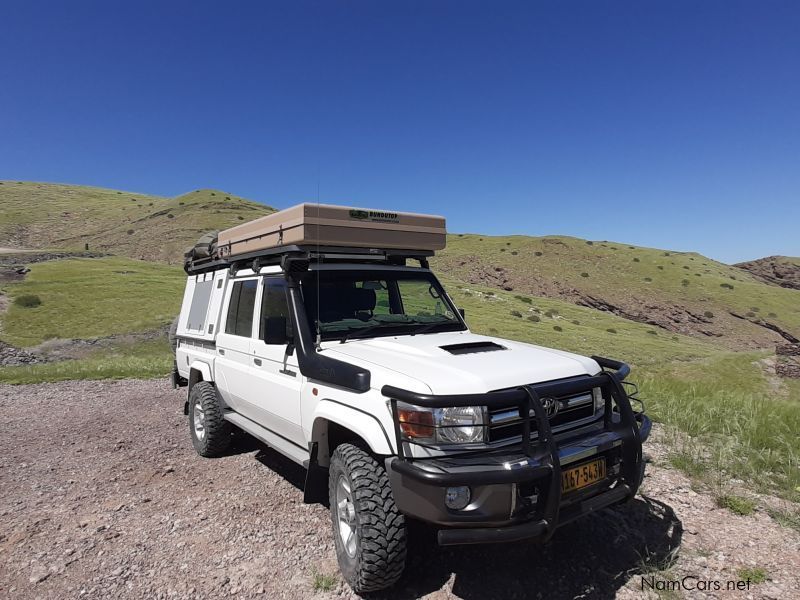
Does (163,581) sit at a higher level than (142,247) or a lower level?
lower

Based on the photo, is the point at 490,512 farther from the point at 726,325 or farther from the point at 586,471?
the point at 726,325

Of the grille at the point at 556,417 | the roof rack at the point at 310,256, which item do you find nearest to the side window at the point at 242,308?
the roof rack at the point at 310,256

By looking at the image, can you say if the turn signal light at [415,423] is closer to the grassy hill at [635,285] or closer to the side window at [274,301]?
the side window at [274,301]

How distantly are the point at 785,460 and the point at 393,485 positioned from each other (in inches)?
173

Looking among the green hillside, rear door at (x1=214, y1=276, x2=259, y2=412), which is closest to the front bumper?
rear door at (x1=214, y1=276, x2=259, y2=412)

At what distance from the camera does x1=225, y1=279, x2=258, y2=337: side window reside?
16.8ft

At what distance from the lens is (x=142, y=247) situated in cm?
6694

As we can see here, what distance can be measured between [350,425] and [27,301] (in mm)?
Result: 32024

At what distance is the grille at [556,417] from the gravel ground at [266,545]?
1.06 metres

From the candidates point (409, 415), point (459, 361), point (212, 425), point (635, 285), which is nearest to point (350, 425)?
point (409, 415)

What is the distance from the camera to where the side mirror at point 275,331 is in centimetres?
402

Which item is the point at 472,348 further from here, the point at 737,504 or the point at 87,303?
the point at 87,303

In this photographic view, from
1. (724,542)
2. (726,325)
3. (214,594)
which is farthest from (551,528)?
(726,325)

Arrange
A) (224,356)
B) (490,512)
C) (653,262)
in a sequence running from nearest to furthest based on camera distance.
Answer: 1. (490,512)
2. (224,356)
3. (653,262)
